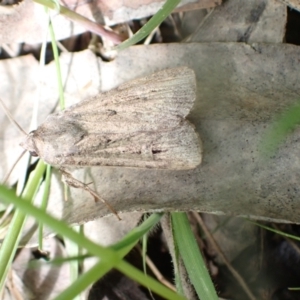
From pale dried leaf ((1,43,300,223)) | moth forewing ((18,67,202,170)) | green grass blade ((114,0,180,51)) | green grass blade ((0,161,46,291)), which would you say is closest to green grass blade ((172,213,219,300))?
pale dried leaf ((1,43,300,223))

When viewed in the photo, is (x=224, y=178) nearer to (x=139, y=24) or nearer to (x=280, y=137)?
(x=280, y=137)

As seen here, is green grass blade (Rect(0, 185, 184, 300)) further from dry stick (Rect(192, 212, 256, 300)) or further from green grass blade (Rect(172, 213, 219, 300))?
dry stick (Rect(192, 212, 256, 300))

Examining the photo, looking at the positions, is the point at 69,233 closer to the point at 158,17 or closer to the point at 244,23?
the point at 158,17

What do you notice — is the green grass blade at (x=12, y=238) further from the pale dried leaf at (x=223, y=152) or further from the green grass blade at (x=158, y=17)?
the green grass blade at (x=158, y=17)

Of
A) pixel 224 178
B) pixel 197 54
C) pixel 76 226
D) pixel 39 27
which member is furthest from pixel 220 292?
pixel 39 27

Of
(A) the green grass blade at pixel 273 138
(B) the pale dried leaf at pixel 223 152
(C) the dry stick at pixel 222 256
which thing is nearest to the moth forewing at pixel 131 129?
(B) the pale dried leaf at pixel 223 152

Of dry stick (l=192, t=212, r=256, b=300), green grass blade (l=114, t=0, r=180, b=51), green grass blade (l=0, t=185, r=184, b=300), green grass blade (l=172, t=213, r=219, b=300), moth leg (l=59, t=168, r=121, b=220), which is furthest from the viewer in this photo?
dry stick (l=192, t=212, r=256, b=300)

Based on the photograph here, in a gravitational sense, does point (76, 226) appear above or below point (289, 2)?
below
